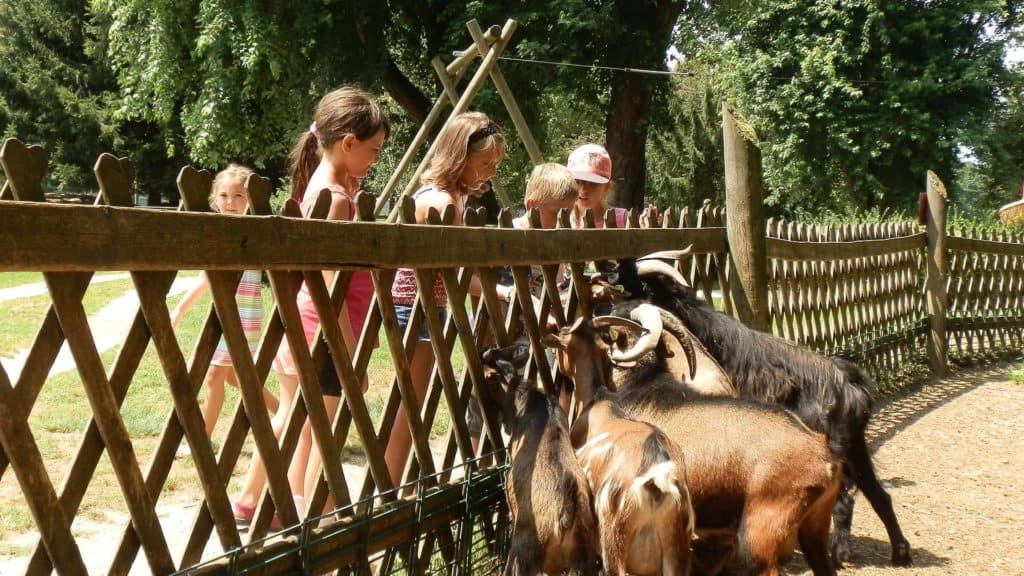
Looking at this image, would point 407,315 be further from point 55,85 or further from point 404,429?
point 55,85

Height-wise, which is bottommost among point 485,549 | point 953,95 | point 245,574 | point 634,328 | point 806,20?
point 485,549

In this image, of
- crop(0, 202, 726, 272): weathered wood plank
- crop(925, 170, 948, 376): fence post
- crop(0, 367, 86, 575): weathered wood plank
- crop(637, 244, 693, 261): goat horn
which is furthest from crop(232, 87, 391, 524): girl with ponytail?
crop(925, 170, 948, 376): fence post

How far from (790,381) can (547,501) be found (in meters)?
1.92

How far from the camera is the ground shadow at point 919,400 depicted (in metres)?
7.30

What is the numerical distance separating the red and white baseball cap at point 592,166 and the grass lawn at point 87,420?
177 cm

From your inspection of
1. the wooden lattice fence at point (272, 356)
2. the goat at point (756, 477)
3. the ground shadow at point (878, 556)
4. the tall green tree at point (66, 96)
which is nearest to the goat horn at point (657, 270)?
the wooden lattice fence at point (272, 356)

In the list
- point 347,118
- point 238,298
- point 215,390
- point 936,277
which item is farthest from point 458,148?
point 936,277

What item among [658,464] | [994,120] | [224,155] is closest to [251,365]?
[658,464]

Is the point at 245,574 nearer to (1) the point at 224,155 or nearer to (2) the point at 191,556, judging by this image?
(2) the point at 191,556

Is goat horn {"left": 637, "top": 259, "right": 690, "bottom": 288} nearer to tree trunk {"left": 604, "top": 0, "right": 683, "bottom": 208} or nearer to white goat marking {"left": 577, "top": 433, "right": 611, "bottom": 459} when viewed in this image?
white goat marking {"left": 577, "top": 433, "right": 611, "bottom": 459}

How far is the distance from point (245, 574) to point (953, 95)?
26.2m

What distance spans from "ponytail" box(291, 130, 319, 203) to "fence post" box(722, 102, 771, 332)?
282 cm

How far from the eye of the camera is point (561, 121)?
2653 cm

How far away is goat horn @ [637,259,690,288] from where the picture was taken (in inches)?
174
